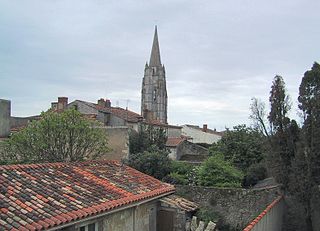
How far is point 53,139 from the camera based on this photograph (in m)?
20.1

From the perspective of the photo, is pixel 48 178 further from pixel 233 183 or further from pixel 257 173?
pixel 257 173

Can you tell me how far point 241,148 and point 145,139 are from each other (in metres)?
10.0

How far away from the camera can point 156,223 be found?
16.5 m

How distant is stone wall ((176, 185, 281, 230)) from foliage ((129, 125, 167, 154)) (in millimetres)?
15491

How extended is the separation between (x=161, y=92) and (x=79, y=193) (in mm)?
95296

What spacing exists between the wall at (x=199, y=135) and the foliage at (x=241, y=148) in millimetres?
24425

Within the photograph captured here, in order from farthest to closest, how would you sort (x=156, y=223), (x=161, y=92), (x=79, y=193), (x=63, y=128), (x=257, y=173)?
(x=161, y=92), (x=257, y=173), (x=63, y=128), (x=156, y=223), (x=79, y=193)

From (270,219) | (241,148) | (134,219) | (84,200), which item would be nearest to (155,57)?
(241,148)

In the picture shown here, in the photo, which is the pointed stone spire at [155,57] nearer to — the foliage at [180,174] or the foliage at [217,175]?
the foliage at [180,174]

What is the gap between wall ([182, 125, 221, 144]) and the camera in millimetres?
60125

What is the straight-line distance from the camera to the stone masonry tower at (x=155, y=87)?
10438 centimetres

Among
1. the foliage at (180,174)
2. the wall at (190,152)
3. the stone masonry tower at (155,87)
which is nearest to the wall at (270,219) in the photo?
the foliage at (180,174)

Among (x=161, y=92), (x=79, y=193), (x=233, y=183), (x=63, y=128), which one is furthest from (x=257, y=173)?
(x=161, y=92)

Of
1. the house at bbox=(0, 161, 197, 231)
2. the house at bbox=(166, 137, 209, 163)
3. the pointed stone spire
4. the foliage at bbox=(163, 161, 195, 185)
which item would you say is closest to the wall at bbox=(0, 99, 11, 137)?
the house at bbox=(0, 161, 197, 231)
